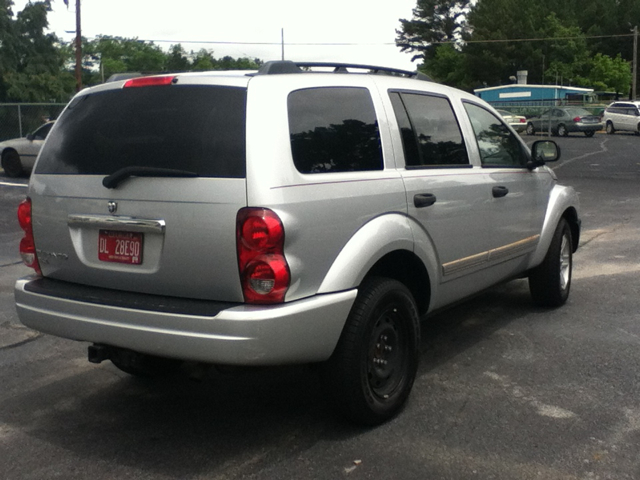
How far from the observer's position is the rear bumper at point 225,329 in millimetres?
3605

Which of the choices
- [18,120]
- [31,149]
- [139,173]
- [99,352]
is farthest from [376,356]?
[18,120]

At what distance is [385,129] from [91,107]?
5.20ft

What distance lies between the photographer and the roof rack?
13.4ft

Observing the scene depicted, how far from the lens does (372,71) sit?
4.86 m

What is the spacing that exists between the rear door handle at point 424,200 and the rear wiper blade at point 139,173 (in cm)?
138

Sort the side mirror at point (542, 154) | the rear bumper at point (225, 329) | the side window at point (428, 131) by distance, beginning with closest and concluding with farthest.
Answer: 1. the rear bumper at point (225, 329)
2. the side window at point (428, 131)
3. the side mirror at point (542, 154)

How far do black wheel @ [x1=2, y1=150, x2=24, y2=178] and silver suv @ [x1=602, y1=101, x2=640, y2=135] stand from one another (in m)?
30.6

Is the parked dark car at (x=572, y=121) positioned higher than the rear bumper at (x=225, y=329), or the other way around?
the parked dark car at (x=572, y=121)

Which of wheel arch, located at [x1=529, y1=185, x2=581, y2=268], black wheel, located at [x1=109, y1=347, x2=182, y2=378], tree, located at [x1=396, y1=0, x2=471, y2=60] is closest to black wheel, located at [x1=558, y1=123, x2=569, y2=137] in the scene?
wheel arch, located at [x1=529, y1=185, x2=581, y2=268]

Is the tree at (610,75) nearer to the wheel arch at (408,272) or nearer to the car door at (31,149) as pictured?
the car door at (31,149)

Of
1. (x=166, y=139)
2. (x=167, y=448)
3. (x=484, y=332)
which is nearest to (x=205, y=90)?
(x=166, y=139)

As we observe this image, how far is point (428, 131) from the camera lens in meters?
4.95

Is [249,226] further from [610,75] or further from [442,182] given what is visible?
[610,75]

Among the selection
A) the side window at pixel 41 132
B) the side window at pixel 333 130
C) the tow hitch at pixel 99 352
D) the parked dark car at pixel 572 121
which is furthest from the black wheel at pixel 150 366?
the parked dark car at pixel 572 121
